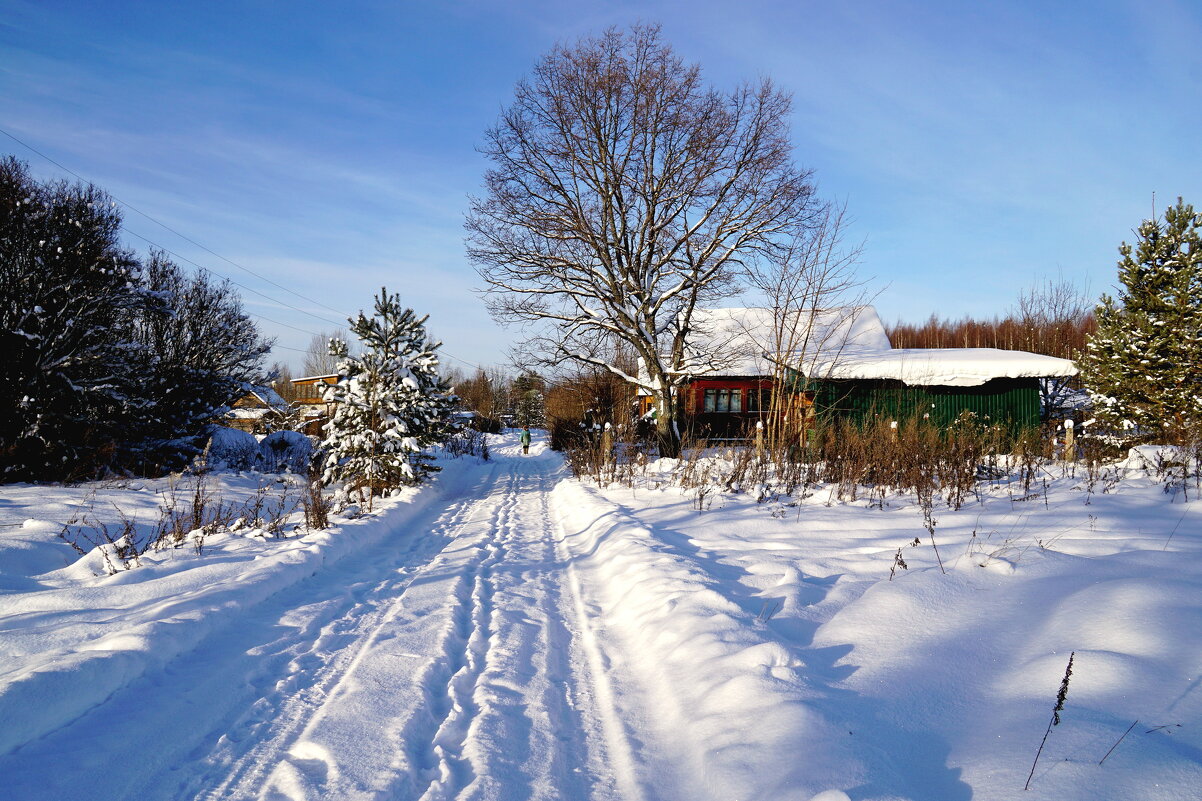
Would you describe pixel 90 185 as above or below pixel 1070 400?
above

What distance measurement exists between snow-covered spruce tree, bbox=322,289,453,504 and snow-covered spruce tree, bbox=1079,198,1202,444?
14739mm

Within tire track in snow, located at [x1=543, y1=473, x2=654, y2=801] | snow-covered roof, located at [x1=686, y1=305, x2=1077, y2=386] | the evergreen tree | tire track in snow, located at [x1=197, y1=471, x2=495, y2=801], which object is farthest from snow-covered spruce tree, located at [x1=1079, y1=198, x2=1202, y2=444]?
the evergreen tree

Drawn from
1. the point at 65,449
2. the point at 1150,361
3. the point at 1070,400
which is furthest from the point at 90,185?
the point at 1070,400

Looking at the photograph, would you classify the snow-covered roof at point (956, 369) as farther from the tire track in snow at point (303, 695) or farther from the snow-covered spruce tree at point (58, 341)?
the snow-covered spruce tree at point (58, 341)

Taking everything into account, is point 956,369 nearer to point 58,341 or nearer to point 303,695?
point 303,695

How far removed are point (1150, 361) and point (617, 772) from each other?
49.7ft

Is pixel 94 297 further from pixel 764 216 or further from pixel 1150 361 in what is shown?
pixel 1150 361

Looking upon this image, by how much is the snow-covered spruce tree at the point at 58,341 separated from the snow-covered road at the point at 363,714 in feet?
36.9

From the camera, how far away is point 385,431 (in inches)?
507

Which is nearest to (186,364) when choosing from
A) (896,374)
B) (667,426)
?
(667,426)

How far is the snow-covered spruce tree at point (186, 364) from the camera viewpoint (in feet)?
53.6

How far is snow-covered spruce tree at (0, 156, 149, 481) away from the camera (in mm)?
12414

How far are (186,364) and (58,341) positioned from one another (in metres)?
5.42

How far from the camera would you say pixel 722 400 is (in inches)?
1020
